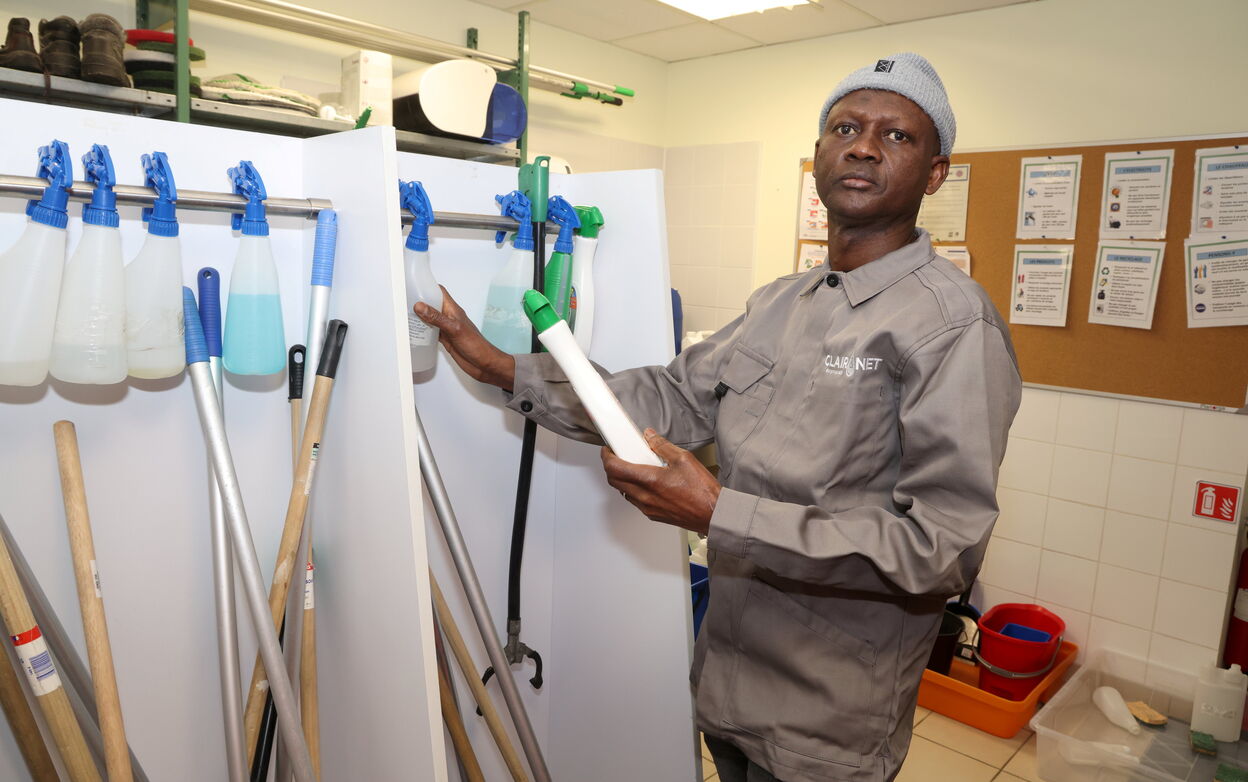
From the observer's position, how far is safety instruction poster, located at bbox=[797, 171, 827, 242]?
372 centimetres

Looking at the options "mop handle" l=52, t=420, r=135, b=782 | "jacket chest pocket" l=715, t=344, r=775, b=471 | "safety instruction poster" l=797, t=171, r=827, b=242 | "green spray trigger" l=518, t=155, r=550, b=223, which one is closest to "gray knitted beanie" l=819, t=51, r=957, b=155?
"jacket chest pocket" l=715, t=344, r=775, b=471

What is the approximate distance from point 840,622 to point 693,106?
361cm

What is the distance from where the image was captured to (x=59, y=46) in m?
2.20

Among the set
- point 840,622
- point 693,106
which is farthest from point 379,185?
point 693,106

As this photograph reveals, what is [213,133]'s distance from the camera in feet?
4.07

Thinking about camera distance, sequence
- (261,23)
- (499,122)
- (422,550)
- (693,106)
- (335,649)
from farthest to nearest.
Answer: (693,106) → (499,122) → (261,23) → (335,649) → (422,550)

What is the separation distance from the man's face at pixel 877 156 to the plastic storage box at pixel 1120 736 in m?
2.06

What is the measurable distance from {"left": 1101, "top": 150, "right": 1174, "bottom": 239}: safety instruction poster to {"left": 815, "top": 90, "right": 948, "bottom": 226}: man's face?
2036 mm

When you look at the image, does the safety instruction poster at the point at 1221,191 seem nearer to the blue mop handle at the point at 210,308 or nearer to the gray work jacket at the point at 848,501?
A: the gray work jacket at the point at 848,501

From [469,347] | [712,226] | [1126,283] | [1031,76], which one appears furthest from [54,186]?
[712,226]

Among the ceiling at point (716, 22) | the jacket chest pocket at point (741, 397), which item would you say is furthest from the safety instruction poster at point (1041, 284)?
the jacket chest pocket at point (741, 397)

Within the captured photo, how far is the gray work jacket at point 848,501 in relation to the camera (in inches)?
40.4

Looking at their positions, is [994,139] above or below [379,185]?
above

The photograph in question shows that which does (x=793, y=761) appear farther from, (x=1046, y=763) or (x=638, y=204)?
(x=1046, y=763)
